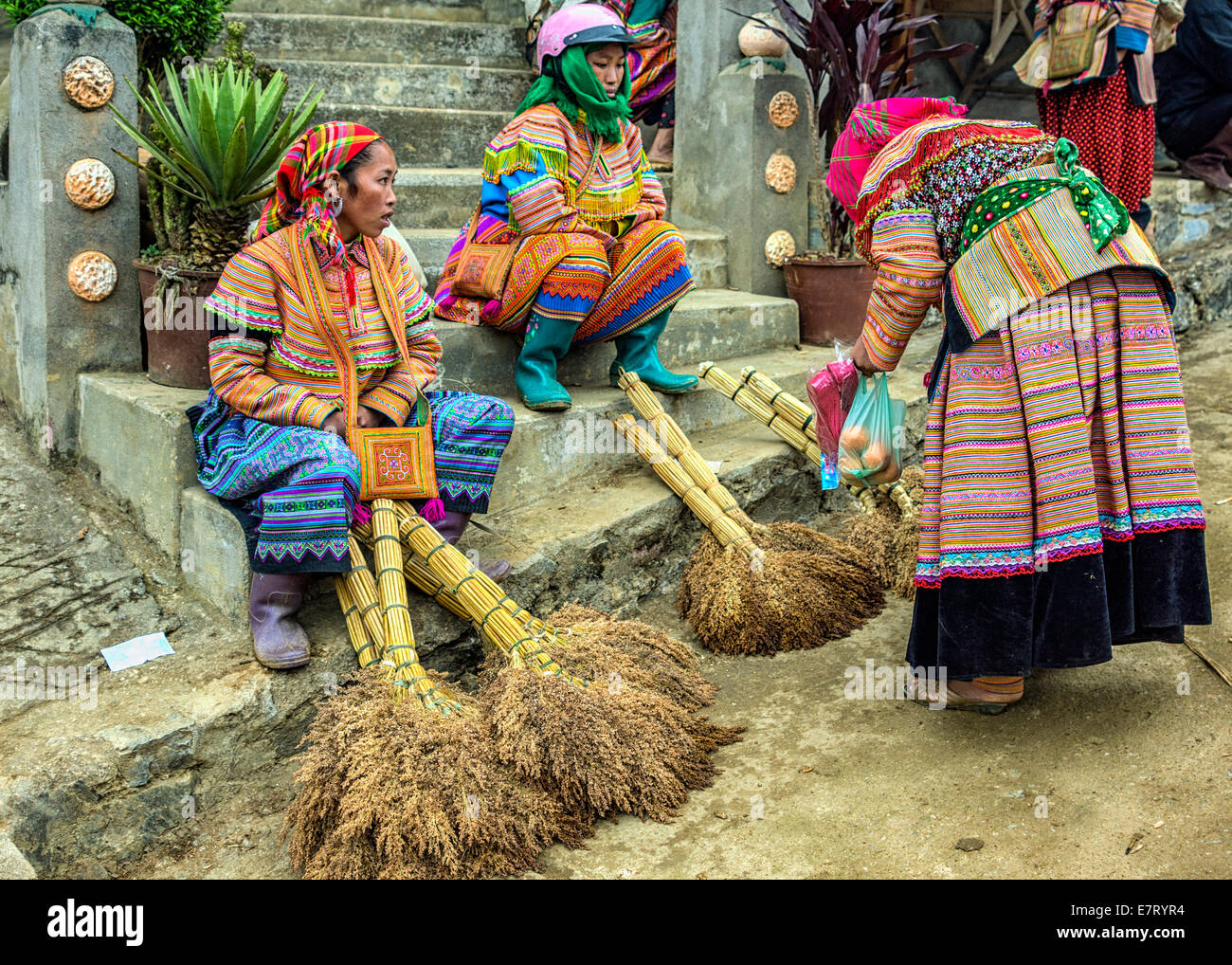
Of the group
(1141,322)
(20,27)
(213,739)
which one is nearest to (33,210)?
(20,27)

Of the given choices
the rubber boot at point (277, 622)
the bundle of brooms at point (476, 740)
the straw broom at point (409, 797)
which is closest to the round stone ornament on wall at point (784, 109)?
the bundle of brooms at point (476, 740)

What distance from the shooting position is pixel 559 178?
12.9ft

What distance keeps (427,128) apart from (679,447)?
255cm

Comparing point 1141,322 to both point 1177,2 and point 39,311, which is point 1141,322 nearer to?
point 39,311

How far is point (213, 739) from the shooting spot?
108 inches

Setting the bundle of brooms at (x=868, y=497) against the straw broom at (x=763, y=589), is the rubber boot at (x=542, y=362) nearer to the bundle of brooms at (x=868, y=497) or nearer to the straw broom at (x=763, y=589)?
the straw broom at (x=763, y=589)

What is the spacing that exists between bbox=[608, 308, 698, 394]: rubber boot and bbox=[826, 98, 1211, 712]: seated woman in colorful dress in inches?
Result: 57.6

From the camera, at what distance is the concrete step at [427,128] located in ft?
17.6

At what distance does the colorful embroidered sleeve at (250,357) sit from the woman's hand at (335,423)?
1.3 inches

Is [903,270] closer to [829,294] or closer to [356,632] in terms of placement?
[356,632]

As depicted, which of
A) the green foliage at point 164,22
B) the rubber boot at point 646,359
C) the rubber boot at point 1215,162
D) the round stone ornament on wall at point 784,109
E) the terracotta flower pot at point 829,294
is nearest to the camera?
the green foliage at point 164,22

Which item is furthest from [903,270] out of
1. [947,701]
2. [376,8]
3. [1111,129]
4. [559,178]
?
[376,8]

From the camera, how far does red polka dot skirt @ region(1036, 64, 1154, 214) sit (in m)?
5.47

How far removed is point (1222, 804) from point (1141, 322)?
1.16m
